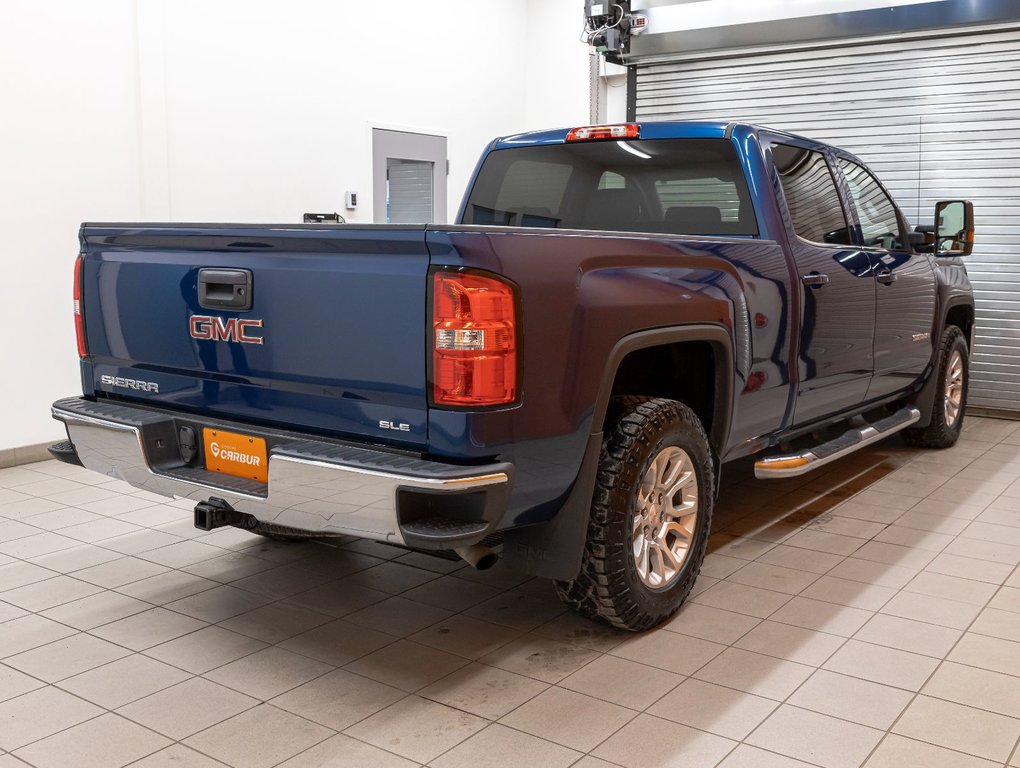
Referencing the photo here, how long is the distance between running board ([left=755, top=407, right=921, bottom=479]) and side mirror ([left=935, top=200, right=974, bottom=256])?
44.3 inches

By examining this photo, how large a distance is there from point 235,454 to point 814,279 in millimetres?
2588

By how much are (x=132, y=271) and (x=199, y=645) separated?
1.28m

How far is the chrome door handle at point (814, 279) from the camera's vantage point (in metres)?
4.15

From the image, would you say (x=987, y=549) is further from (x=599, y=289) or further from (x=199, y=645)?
(x=199, y=645)

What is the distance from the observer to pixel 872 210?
531 cm

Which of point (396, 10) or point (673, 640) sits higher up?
point (396, 10)

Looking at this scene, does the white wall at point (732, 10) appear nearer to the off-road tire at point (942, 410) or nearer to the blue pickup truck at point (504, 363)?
the off-road tire at point (942, 410)

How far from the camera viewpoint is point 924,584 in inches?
155

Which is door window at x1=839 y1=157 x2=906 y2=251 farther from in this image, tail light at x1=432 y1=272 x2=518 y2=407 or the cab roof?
tail light at x1=432 y1=272 x2=518 y2=407

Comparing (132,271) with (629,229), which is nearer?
(132,271)

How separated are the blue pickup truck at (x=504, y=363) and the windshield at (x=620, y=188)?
1 centimetres

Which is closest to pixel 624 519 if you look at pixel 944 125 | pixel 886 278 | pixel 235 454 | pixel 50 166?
pixel 235 454

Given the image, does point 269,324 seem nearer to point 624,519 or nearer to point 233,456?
point 233,456

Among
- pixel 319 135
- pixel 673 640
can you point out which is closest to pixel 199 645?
pixel 673 640
